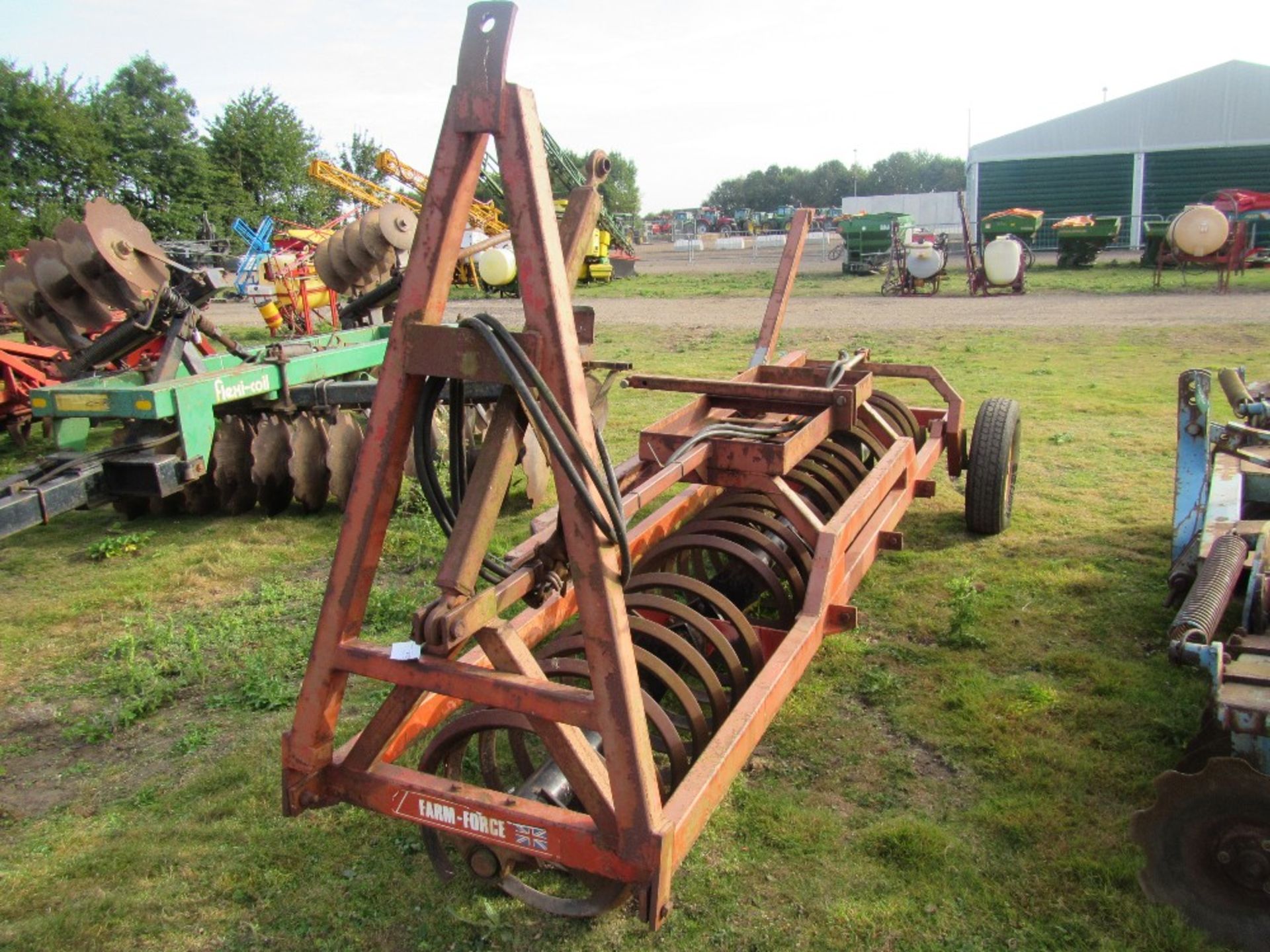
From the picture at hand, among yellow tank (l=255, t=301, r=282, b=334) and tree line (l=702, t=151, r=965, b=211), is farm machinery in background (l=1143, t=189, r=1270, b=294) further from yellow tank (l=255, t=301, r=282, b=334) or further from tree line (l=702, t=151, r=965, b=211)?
tree line (l=702, t=151, r=965, b=211)

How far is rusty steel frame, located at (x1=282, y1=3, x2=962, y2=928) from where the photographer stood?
2.29m

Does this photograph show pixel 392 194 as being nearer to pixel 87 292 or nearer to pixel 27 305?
pixel 27 305

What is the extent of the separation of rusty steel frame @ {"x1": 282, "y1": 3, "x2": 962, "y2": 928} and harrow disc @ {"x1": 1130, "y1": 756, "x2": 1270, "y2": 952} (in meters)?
1.13

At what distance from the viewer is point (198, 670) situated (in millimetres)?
4328

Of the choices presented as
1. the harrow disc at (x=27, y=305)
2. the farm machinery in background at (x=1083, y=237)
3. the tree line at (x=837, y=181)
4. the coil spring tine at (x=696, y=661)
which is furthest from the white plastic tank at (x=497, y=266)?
the tree line at (x=837, y=181)

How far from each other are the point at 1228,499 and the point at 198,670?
4630 mm

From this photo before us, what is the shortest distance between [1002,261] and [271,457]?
54.5 feet

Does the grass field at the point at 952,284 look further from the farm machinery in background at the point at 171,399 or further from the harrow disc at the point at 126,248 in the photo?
the harrow disc at the point at 126,248

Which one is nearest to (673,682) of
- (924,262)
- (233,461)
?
(233,461)

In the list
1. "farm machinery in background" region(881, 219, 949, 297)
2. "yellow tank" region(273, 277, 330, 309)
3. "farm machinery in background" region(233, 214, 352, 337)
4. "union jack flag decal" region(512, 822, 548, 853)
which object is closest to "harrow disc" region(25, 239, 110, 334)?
"union jack flag decal" region(512, 822, 548, 853)

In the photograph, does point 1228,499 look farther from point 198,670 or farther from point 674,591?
point 198,670

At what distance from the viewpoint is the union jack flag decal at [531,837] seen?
7.90 feet

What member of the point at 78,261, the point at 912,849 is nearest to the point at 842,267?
the point at 78,261

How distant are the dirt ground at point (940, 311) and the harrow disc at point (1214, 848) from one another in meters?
12.8
